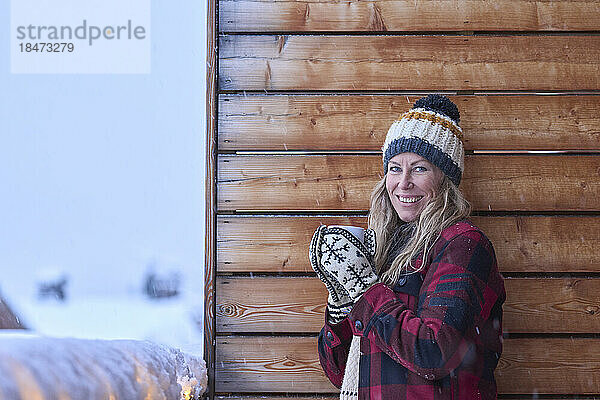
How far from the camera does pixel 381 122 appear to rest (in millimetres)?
2230

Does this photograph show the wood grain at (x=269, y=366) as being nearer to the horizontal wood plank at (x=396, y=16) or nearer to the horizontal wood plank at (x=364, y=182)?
the horizontal wood plank at (x=364, y=182)

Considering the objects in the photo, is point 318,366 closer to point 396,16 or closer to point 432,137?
point 432,137

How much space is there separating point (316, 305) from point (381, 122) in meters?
0.63

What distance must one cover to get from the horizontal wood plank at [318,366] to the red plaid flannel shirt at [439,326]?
501 millimetres

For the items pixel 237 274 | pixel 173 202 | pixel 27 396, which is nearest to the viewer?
pixel 27 396

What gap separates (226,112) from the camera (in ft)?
7.38

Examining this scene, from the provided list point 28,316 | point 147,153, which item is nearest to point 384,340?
point 147,153

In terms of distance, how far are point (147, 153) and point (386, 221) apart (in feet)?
3.27

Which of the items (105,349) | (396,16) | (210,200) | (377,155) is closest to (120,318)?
(105,349)

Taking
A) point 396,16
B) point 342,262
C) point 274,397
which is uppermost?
point 396,16

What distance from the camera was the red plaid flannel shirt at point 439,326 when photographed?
1.51 metres

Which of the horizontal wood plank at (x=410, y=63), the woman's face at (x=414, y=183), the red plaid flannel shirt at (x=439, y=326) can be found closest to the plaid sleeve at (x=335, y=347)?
the red plaid flannel shirt at (x=439, y=326)

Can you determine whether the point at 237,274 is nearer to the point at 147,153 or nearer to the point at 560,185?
the point at 147,153

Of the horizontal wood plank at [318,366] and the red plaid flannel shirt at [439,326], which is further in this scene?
the horizontal wood plank at [318,366]
